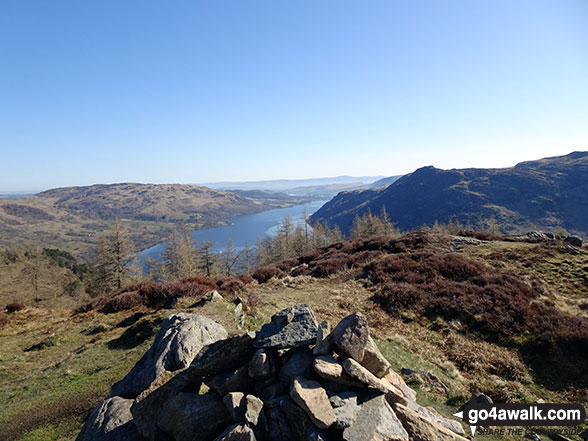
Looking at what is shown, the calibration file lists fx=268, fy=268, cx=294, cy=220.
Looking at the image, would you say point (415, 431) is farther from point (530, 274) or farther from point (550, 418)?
point (530, 274)

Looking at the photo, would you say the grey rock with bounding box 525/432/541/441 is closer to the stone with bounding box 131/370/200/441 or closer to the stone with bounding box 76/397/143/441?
the stone with bounding box 131/370/200/441

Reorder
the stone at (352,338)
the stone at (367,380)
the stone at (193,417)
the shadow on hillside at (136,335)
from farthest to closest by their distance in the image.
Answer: the shadow on hillside at (136,335)
the stone at (352,338)
the stone at (367,380)
the stone at (193,417)

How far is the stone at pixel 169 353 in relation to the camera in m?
8.95

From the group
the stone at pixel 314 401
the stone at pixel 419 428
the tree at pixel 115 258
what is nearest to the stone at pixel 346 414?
the stone at pixel 314 401

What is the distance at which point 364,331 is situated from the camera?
7289mm

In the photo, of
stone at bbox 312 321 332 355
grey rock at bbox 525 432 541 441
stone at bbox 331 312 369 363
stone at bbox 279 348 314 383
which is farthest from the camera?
grey rock at bbox 525 432 541 441

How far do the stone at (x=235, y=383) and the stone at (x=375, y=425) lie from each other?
267cm

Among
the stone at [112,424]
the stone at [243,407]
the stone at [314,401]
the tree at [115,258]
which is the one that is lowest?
the tree at [115,258]

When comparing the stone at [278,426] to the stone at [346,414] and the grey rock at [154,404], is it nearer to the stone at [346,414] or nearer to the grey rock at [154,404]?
the stone at [346,414]

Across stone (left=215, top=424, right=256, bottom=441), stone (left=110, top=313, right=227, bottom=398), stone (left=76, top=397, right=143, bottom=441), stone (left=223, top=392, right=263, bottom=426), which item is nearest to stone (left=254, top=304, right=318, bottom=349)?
stone (left=223, top=392, right=263, bottom=426)

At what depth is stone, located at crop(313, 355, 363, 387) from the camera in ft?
21.1

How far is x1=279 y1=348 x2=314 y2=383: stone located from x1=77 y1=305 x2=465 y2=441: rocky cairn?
0.08 feet

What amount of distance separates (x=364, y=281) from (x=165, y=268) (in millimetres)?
54501

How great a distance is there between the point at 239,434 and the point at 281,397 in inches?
45.1
